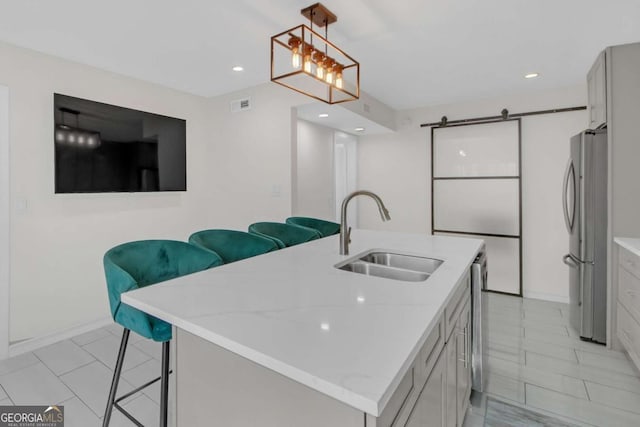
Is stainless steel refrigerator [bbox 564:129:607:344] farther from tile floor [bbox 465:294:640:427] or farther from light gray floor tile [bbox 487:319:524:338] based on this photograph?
light gray floor tile [bbox 487:319:524:338]

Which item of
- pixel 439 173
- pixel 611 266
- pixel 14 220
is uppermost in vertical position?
pixel 439 173

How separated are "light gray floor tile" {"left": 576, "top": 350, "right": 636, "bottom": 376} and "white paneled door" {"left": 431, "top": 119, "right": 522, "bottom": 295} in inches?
57.4

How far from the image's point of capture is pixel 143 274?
1.73m

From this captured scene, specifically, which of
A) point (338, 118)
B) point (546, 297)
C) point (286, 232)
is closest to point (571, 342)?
point (546, 297)

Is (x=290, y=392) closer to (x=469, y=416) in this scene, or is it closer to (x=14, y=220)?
(x=469, y=416)

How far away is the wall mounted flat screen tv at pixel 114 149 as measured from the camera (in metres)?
2.71

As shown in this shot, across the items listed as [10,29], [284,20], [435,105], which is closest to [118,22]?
[10,29]

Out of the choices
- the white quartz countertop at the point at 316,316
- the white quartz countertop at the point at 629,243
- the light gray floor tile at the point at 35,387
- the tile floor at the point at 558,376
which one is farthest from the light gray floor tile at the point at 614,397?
the light gray floor tile at the point at 35,387

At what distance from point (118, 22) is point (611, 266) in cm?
406

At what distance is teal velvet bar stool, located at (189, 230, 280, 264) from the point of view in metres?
2.06

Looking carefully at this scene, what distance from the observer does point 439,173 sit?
4.33 meters

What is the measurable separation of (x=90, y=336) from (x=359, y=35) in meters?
3.38

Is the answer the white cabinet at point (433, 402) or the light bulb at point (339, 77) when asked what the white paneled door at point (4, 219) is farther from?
the white cabinet at point (433, 402)

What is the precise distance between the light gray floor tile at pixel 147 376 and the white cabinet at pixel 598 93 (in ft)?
12.5
